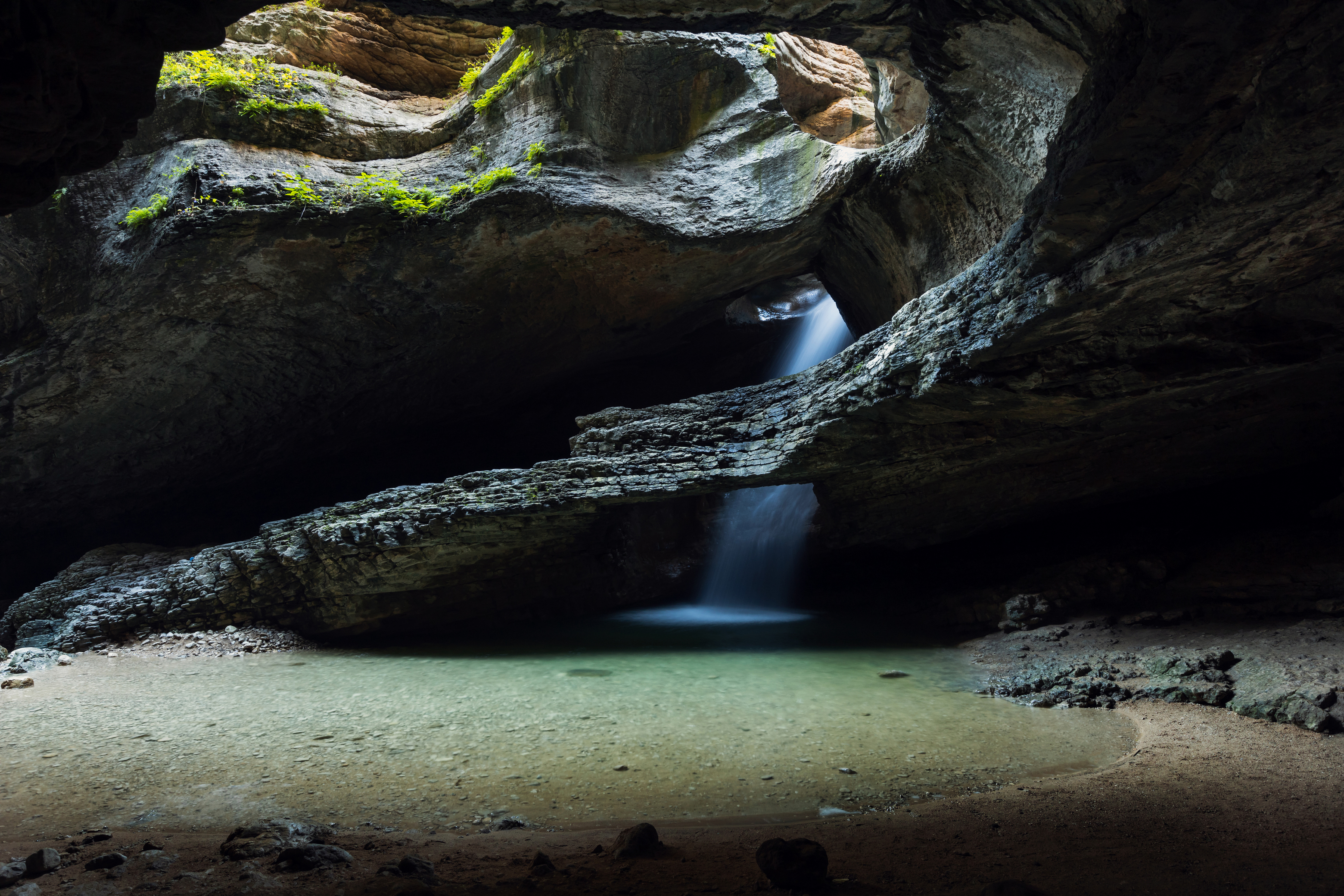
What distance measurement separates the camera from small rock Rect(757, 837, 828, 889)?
75.8 inches

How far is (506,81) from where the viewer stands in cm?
902

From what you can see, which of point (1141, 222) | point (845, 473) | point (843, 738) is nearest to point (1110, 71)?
point (1141, 222)

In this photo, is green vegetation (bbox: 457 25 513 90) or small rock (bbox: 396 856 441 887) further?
green vegetation (bbox: 457 25 513 90)

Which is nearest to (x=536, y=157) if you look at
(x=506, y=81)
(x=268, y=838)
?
(x=506, y=81)

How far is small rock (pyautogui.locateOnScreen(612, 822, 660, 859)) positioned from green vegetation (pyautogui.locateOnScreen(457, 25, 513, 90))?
9.87 metres

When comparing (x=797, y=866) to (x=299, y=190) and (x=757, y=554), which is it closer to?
(x=299, y=190)

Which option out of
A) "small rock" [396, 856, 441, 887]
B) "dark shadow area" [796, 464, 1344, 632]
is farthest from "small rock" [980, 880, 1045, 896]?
"dark shadow area" [796, 464, 1344, 632]

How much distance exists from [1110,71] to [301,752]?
547cm

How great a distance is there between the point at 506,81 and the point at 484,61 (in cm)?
244

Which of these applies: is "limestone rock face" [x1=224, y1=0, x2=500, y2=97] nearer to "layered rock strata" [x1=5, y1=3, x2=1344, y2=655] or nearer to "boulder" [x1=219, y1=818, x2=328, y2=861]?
"layered rock strata" [x1=5, y1=3, x2=1344, y2=655]

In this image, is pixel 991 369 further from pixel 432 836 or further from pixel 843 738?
pixel 432 836

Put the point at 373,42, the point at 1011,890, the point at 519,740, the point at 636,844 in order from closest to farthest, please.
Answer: the point at 1011,890 < the point at 636,844 < the point at 519,740 < the point at 373,42

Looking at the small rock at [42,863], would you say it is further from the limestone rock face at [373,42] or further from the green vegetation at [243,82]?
the limestone rock face at [373,42]

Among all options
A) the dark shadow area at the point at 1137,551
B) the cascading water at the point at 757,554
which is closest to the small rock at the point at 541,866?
the dark shadow area at the point at 1137,551
